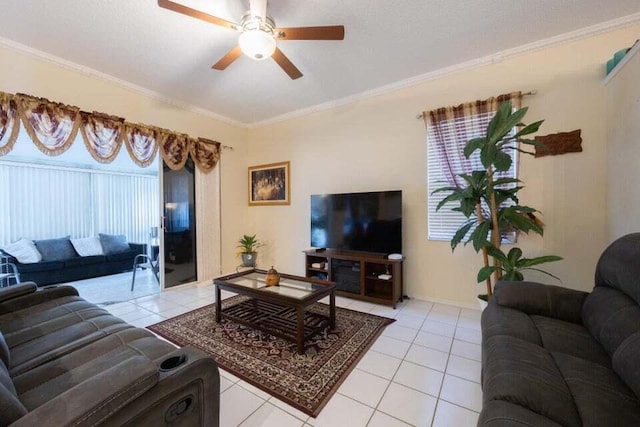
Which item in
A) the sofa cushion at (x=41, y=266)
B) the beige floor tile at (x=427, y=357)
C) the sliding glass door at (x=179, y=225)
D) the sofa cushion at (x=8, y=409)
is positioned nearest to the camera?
the sofa cushion at (x=8, y=409)

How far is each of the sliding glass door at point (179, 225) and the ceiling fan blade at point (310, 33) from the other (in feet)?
8.88

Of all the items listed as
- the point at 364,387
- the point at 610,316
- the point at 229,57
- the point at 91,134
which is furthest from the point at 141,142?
the point at 610,316

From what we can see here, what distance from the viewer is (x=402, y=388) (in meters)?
1.67

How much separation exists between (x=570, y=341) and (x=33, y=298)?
330cm

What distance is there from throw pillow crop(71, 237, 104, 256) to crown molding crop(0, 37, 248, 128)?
318 cm

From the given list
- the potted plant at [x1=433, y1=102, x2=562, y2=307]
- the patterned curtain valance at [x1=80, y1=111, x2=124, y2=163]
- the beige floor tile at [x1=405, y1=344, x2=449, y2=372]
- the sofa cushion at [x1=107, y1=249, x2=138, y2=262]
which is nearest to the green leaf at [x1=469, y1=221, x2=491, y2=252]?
the potted plant at [x1=433, y1=102, x2=562, y2=307]

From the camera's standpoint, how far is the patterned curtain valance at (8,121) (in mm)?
2377

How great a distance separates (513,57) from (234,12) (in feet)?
8.96

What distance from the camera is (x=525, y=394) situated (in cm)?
94

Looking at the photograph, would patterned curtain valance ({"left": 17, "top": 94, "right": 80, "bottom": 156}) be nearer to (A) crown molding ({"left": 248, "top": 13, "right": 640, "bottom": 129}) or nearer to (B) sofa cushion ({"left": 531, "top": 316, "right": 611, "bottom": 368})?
(A) crown molding ({"left": 248, "top": 13, "right": 640, "bottom": 129})

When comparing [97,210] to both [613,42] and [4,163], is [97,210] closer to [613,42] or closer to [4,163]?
[4,163]

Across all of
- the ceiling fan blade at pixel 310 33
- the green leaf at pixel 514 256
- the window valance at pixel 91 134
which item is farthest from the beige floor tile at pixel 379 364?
the window valance at pixel 91 134

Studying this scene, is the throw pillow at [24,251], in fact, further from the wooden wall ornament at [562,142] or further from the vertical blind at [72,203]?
the wooden wall ornament at [562,142]

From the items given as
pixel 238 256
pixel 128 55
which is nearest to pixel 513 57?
pixel 128 55
